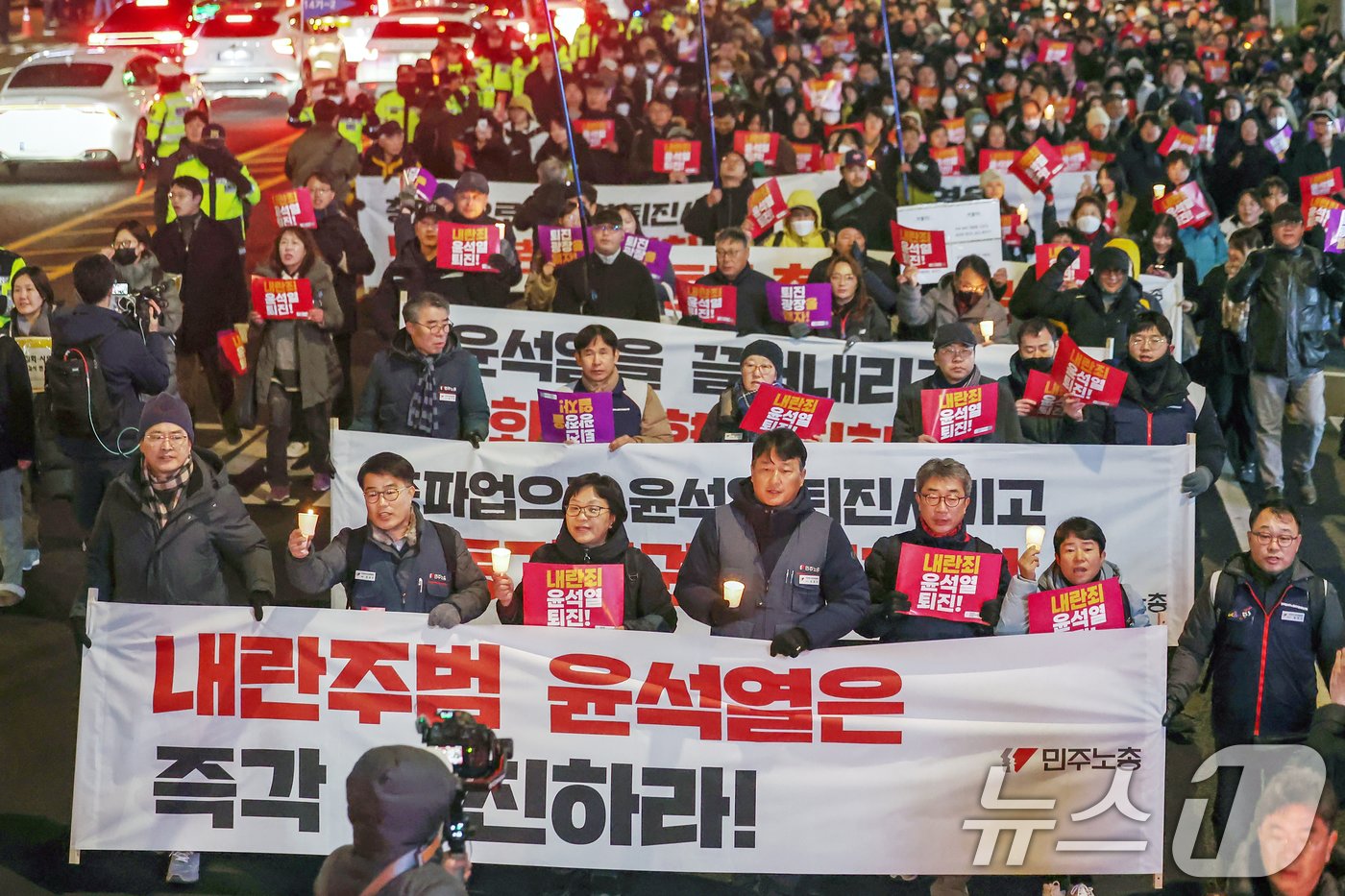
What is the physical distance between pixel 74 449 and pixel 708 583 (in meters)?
3.57

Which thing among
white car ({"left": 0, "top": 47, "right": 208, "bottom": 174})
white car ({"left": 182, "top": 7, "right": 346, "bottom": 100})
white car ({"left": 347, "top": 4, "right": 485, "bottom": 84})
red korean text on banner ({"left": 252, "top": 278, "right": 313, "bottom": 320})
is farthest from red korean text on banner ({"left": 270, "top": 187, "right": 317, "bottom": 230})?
white car ({"left": 182, "top": 7, "right": 346, "bottom": 100})

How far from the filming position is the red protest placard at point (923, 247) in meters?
12.3

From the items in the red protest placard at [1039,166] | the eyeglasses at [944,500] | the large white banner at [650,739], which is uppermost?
the red protest placard at [1039,166]

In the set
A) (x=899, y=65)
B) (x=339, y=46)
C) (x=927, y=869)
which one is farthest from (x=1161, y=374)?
(x=339, y=46)

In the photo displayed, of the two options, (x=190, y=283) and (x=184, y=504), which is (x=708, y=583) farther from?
(x=190, y=283)

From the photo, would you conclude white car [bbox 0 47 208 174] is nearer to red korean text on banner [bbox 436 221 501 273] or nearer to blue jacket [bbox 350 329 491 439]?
red korean text on banner [bbox 436 221 501 273]

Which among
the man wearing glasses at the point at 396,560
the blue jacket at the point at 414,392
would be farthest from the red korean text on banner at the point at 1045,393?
the man wearing glasses at the point at 396,560

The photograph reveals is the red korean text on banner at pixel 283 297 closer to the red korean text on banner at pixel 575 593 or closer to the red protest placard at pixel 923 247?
the red protest placard at pixel 923 247

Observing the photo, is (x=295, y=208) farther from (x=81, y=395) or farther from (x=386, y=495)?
(x=386, y=495)

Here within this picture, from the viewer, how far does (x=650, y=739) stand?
6461 mm

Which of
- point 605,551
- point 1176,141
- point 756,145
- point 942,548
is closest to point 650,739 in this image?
point 605,551

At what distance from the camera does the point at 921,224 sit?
1341 centimetres

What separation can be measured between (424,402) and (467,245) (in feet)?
9.14

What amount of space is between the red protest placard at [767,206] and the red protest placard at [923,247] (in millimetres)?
1483
